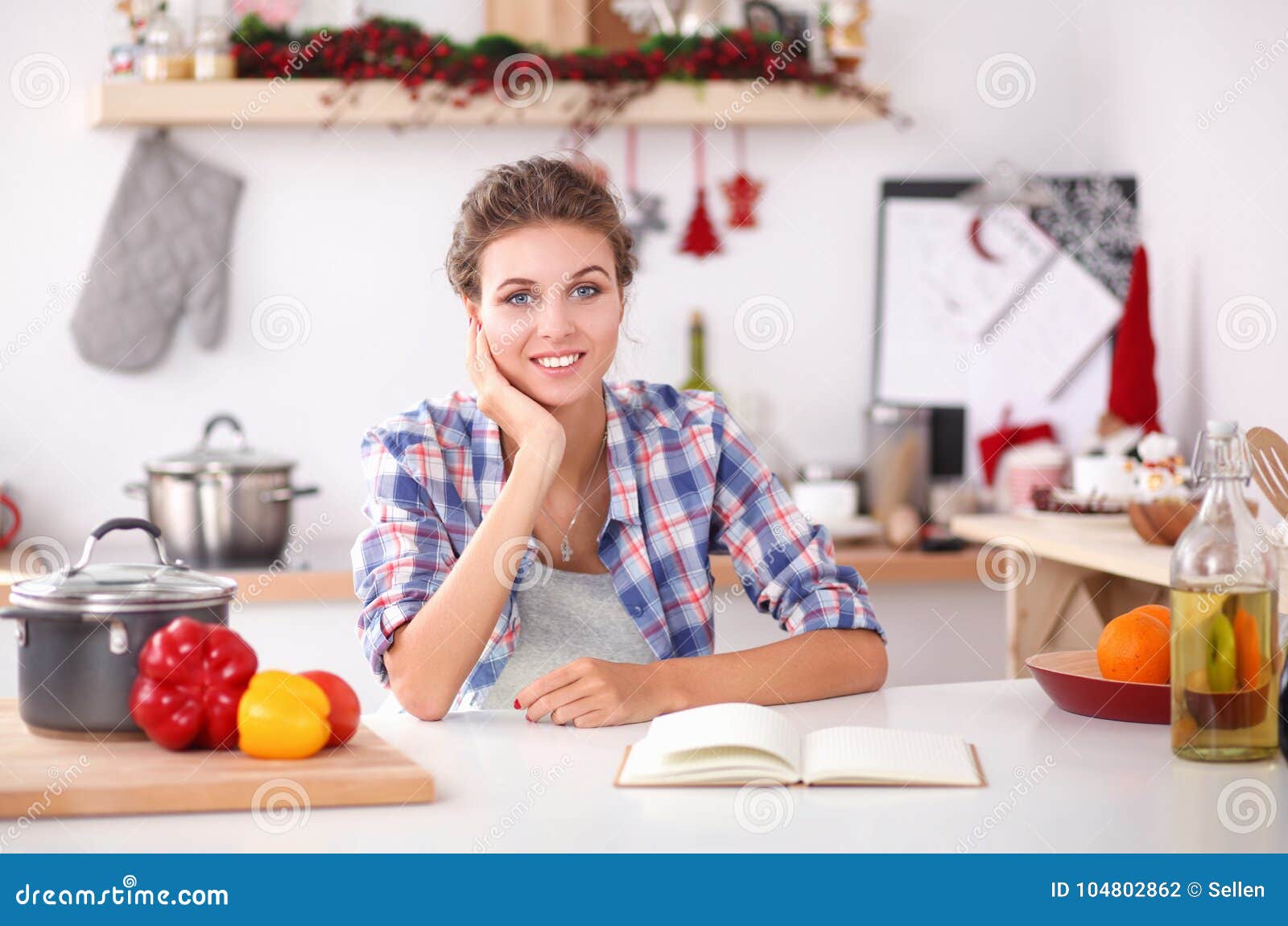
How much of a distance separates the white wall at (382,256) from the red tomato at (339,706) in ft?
6.12

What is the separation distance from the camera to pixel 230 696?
114 cm

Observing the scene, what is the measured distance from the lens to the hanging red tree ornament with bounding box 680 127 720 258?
318 cm

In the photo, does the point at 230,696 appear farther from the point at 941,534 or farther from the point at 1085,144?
the point at 1085,144
